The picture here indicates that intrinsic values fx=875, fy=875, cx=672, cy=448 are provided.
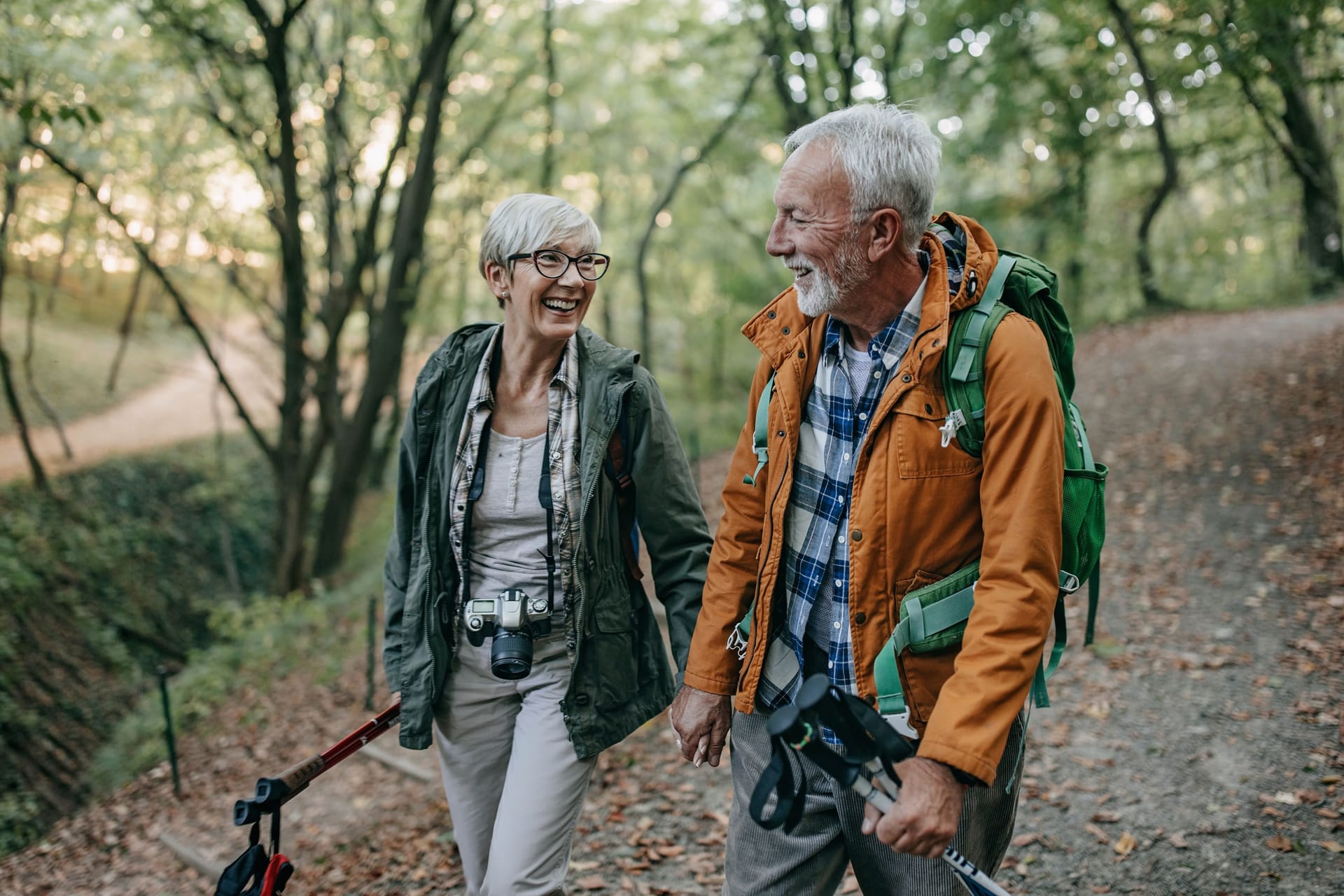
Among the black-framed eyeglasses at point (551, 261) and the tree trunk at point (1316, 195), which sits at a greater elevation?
the tree trunk at point (1316, 195)

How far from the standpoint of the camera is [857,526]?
1.93m

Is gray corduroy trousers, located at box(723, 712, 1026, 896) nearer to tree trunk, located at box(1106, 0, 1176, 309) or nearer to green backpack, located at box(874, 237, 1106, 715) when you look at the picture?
green backpack, located at box(874, 237, 1106, 715)

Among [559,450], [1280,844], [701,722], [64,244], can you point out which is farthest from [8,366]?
[1280,844]

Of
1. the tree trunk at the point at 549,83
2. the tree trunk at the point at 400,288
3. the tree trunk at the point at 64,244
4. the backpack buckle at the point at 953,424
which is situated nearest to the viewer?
the backpack buckle at the point at 953,424

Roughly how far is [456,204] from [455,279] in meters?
2.73

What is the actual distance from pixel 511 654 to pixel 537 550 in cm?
33

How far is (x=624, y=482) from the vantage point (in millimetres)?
2695

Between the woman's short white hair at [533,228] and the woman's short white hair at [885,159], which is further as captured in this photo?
the woman's short white hair at [533,228]

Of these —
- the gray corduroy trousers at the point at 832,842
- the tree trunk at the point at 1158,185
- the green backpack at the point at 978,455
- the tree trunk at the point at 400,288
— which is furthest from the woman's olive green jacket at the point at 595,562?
the tree trunk at the point at 1158,185

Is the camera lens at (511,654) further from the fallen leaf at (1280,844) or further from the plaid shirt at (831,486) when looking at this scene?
the fallen leaf at (1280,844)

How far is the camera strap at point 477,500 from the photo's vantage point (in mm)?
2594

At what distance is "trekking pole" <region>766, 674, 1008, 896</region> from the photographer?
5.78 ft

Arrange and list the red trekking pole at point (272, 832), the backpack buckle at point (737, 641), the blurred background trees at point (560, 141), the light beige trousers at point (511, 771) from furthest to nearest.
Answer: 1. the blurred background trees at point (560, 141)
2. the light beige trousers at point (511, 771)
3. the backpack buckle at point (737, 641)
4. the red trekking pole at point (272, 832)

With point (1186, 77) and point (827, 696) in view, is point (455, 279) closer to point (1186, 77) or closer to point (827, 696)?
point (1186, 77)
